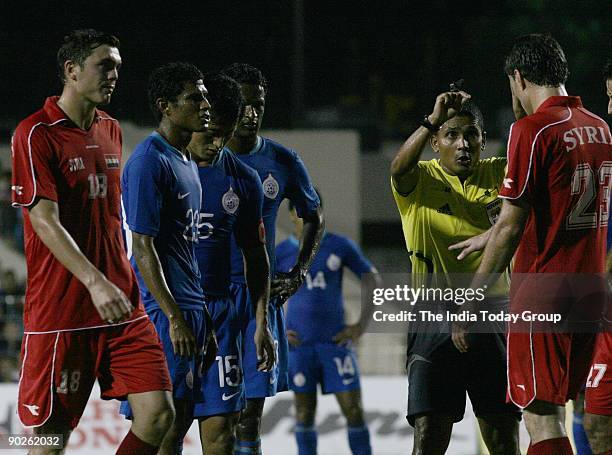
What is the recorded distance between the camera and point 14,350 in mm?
10898

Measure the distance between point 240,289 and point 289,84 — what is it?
40.1 feet

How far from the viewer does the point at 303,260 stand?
20.1ft

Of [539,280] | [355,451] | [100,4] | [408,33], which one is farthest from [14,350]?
[408,33]

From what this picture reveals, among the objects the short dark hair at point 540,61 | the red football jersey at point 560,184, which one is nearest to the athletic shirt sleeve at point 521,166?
the red football jersey at point 560,184

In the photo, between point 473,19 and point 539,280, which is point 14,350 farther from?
point 473,19

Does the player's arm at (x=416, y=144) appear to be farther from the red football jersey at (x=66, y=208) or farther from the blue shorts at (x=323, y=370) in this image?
the blue shorts at (x=323, y=370)

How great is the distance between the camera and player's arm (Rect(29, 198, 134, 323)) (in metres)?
4.32

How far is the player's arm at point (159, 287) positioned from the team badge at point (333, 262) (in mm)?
4128

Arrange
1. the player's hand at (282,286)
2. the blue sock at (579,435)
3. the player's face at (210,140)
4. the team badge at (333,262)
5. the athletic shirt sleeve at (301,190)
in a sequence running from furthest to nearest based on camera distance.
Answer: the team badge at (333,262), the blue sock at (579,435), the athletic shirt sleeve at (301,190), the player's hand at (282,286), the player's face at (210,140)

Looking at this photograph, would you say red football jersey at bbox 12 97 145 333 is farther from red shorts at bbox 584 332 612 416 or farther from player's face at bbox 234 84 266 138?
red shorts at bbox 584 332 612 416

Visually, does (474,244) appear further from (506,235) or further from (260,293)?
(260,293)

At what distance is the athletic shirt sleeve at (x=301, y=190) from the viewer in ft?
20.2

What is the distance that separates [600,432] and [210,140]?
2.25 m

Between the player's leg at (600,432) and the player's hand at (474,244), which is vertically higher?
the player's hand at (474,244)
